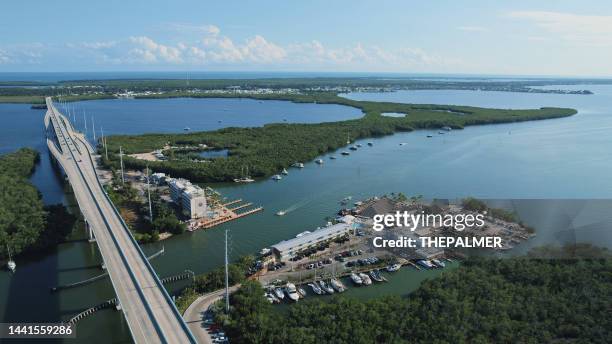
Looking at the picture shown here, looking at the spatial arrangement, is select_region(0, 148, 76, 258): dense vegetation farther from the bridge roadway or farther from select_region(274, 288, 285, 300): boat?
select_region(274, 288, 285, 300): boat

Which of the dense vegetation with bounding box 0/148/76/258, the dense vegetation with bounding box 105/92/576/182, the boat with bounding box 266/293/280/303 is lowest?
the boat with bounding box 266/293/280/303

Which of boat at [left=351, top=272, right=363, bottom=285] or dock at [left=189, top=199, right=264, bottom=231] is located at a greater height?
dock at [left=189, top=199, right=264, bottom=231]

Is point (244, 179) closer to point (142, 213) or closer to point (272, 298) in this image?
point (142, 213)

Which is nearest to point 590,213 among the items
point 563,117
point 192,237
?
point 192,237

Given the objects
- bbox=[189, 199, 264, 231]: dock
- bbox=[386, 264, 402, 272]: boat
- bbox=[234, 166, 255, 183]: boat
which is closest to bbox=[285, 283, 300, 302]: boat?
bbox=[386, 264, 402, 272]: boat

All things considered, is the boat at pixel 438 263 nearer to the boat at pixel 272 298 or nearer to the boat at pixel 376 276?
the boat at pixel 376 276

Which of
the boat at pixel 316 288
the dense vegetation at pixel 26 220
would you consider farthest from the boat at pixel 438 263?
the dense vegetation at pixel 26 220

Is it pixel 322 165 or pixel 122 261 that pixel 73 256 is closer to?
pixel 122 261
